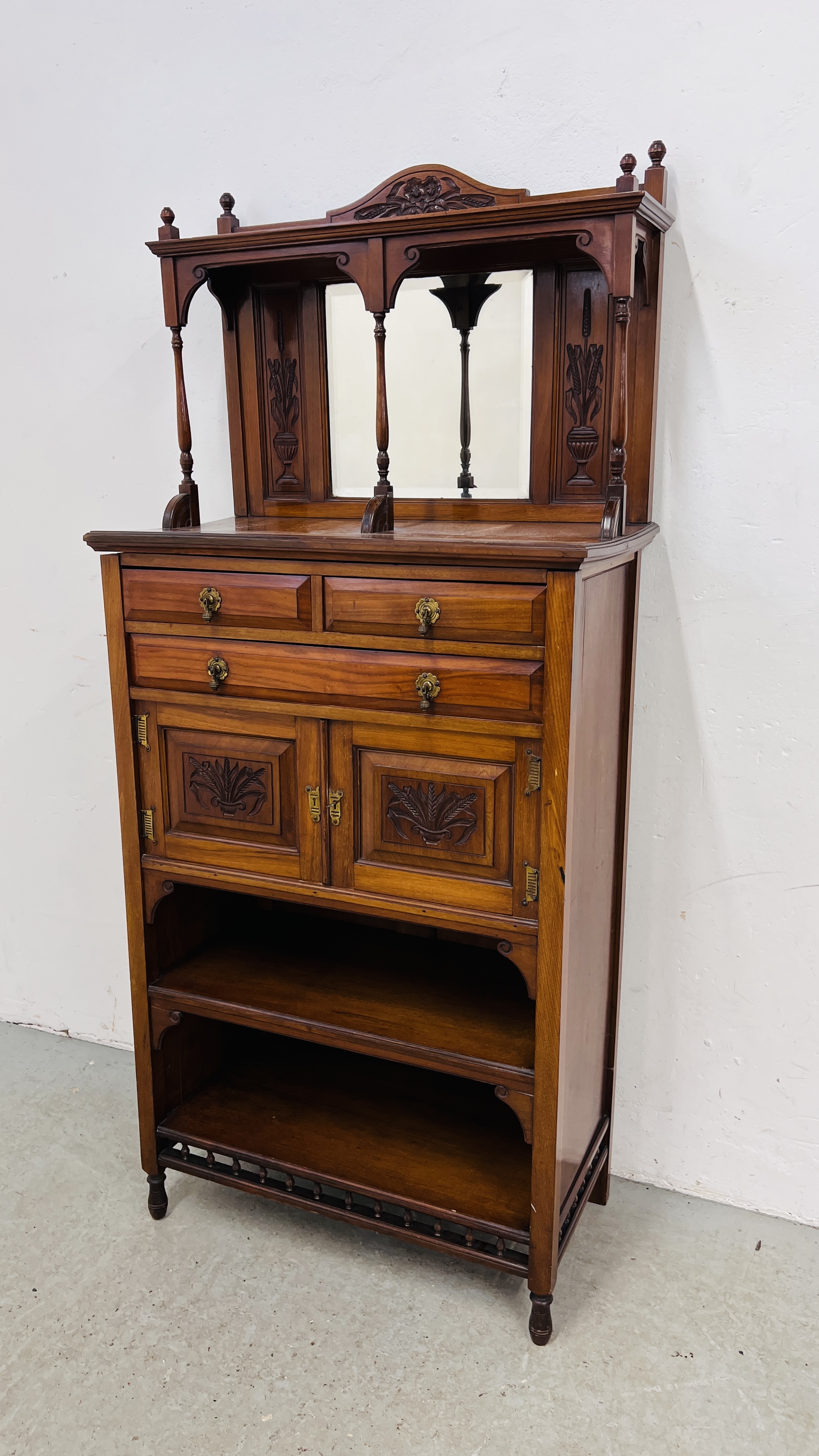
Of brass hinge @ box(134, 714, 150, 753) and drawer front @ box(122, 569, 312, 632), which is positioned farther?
brass hinge @ box(134, 714, 150, 753)

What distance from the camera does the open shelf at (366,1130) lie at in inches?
88.2

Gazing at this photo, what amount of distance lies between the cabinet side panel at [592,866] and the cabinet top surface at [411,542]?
105mm

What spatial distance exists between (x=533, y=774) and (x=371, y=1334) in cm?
121

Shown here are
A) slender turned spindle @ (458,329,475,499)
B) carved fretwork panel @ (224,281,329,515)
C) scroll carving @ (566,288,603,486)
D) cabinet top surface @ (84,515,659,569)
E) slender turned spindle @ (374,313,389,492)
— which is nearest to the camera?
cabinet top surface @ (84,515,659,569)

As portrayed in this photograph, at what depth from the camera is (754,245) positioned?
2186 mm

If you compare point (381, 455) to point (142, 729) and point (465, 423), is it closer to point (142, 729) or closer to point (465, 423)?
point (465, 423)

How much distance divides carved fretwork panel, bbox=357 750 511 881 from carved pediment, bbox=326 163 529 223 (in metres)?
1.18

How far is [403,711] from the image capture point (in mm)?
2010

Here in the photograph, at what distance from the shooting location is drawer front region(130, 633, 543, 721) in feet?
6.25

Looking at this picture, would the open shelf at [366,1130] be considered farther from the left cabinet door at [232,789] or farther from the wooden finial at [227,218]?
the wooden finial at [227,218]

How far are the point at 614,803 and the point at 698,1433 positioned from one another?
1.19m

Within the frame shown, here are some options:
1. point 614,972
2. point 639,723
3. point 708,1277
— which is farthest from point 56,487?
point 708,1277

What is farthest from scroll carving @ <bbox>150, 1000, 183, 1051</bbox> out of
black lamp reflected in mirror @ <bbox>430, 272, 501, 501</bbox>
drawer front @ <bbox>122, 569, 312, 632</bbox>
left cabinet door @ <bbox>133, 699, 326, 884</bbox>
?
black lamp reflected in mirror @ <bbox>430, 272, 501, 501</bbox>

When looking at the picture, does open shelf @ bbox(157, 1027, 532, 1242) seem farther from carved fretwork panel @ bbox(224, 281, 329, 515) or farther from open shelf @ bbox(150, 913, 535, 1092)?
carved fretwork panel @ bbox(224, 281, 329, 515)
